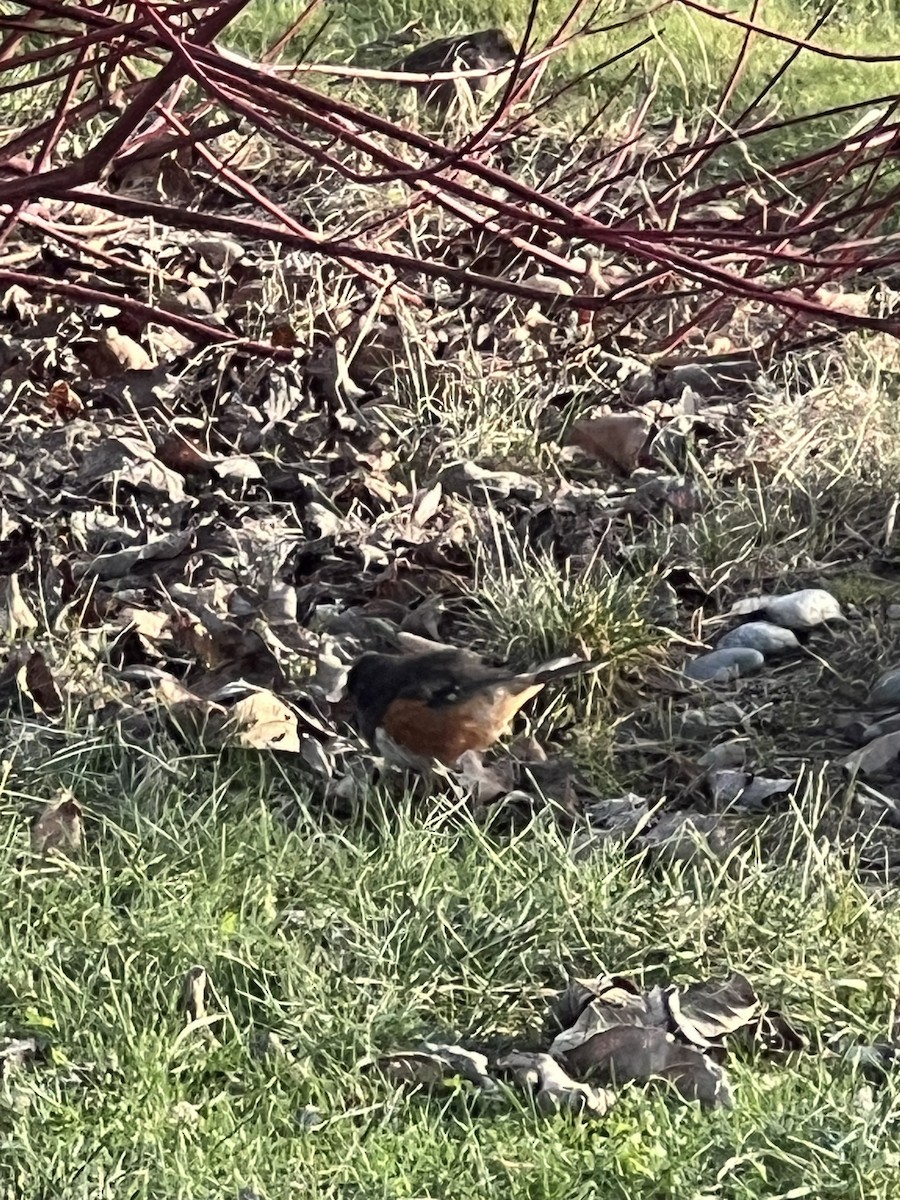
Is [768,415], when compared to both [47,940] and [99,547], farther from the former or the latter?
[47,940]

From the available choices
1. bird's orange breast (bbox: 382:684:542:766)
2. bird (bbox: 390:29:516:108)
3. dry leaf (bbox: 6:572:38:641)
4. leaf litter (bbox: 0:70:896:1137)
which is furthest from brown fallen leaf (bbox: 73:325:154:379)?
bird's orange breast (bbox: 382:684:542:766)

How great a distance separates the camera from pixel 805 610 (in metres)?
3.82

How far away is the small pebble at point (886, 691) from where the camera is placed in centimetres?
356

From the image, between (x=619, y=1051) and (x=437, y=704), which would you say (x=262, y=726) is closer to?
(x=437, y=704)

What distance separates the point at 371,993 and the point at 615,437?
221 centimetres

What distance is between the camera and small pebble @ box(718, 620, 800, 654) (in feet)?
12.4

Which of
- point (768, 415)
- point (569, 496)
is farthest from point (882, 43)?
point (569, 496)

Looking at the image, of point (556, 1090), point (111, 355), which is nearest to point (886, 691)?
point (556, 1090)

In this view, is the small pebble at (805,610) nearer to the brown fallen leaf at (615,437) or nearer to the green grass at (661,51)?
the brown fallen leaf at (615,437)

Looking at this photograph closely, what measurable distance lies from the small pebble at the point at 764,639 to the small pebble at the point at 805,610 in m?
0.03

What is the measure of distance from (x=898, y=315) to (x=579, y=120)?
154 cm

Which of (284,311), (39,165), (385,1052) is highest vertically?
(39,165)

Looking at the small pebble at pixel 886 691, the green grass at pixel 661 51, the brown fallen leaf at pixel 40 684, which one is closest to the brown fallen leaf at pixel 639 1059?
the small pebble at pixel 886 691

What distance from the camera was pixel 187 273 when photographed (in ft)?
16.8
